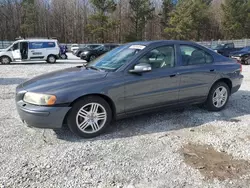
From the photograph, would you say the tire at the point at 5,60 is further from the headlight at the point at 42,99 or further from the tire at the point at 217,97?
the tire at the point at 217,97

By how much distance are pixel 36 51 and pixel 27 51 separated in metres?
0.59

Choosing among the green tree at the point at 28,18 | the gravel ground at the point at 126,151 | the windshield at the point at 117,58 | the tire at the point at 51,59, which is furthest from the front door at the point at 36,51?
the green tree at the point at 28,18

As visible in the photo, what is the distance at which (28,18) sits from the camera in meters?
44.9

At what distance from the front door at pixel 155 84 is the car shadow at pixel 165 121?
13.6 inches

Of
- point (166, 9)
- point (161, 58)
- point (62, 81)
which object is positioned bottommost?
point (62, 81)

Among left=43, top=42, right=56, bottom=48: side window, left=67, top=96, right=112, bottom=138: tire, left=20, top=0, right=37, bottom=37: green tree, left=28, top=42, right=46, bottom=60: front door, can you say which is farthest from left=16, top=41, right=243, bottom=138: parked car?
left=20, top=0, right=37, bottom=37: green tree

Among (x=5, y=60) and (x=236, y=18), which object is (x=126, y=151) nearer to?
(x=5, y=60)

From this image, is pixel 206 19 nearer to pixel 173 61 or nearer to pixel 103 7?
pixel 103 7

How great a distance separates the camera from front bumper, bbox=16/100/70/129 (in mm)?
3226

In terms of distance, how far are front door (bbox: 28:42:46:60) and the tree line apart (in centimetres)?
2214

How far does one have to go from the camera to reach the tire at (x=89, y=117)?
11.2ft

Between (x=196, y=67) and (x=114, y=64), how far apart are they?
1.61m

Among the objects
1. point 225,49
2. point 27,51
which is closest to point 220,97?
point 27,51

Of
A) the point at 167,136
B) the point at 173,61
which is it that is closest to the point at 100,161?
the point at 167,136
